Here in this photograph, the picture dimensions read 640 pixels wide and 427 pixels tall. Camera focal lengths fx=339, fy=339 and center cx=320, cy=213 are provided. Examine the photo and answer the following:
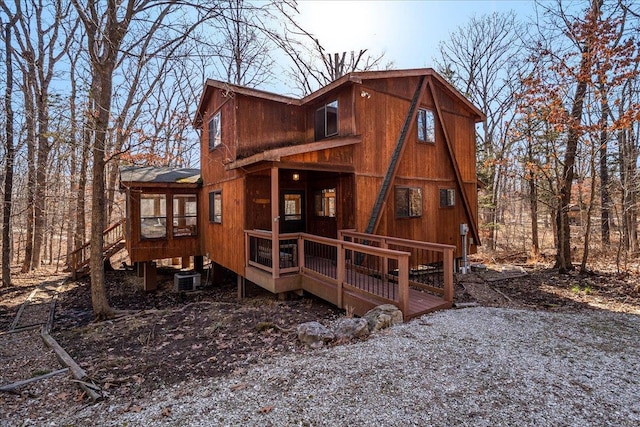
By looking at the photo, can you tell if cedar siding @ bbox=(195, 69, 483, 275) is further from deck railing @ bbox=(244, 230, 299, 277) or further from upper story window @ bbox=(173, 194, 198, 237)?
upper story window @ bbox=(173, 194, 198, 237)

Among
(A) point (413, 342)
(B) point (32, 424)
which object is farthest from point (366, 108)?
(B) point (32, 424)

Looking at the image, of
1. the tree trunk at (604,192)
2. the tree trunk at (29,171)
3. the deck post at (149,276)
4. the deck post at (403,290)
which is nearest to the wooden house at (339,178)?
the deck post at (403,290)

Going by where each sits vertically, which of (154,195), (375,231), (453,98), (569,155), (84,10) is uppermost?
(84,10)

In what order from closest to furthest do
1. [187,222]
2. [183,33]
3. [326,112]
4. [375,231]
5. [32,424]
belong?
[32,424], [183,33], [375,231], [326,112], [187,222]

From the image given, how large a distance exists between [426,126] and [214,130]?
6.86m

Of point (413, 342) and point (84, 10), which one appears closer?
point (413, 342)

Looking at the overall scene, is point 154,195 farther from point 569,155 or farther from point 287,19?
point 569,155

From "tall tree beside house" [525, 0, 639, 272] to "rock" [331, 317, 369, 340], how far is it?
874 cm

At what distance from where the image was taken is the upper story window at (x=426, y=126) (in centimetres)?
1037

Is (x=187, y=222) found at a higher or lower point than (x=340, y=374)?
higher

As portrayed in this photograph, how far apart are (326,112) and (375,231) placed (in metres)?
3.89

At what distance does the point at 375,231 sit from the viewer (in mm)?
8930

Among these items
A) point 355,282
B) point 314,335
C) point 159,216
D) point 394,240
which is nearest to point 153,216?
point 159,216

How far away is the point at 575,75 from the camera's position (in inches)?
404
